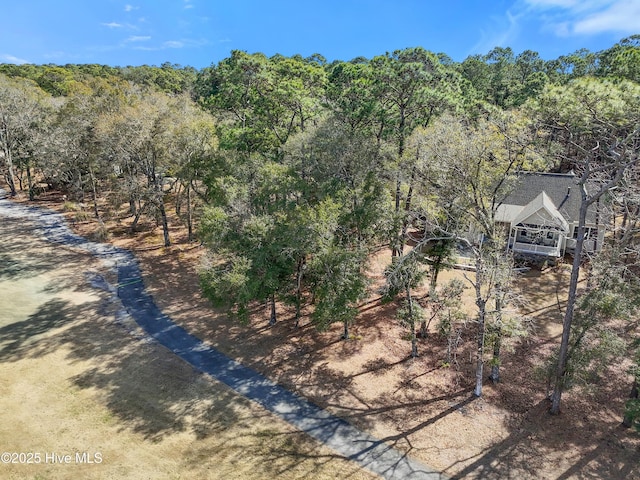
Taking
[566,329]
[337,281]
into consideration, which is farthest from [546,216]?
[337,281]

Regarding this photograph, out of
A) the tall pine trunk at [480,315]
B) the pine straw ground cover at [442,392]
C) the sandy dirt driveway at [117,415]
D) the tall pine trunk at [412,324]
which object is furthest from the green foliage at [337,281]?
the sandy dirt driveway at [117,415]

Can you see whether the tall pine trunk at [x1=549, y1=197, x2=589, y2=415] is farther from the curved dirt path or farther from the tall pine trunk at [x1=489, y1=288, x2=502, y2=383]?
the curved dirt path

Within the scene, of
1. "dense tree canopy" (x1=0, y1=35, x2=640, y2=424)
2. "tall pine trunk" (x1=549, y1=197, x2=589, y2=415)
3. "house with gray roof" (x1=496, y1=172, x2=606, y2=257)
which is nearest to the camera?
"tall pine trunk" (x1=549, y1=197, x2=589, y2=415)

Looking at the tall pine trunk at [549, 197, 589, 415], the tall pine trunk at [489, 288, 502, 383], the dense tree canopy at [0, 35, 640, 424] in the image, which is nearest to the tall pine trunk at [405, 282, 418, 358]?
the dense tree canopy at [0, 35, 640, 424]

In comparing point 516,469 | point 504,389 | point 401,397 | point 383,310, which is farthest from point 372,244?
point 516,469

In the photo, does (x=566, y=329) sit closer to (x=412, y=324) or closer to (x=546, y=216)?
(x=412, y=324)

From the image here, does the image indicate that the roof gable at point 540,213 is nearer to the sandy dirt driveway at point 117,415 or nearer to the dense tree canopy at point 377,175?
the dense tree canopy at point 377,175
